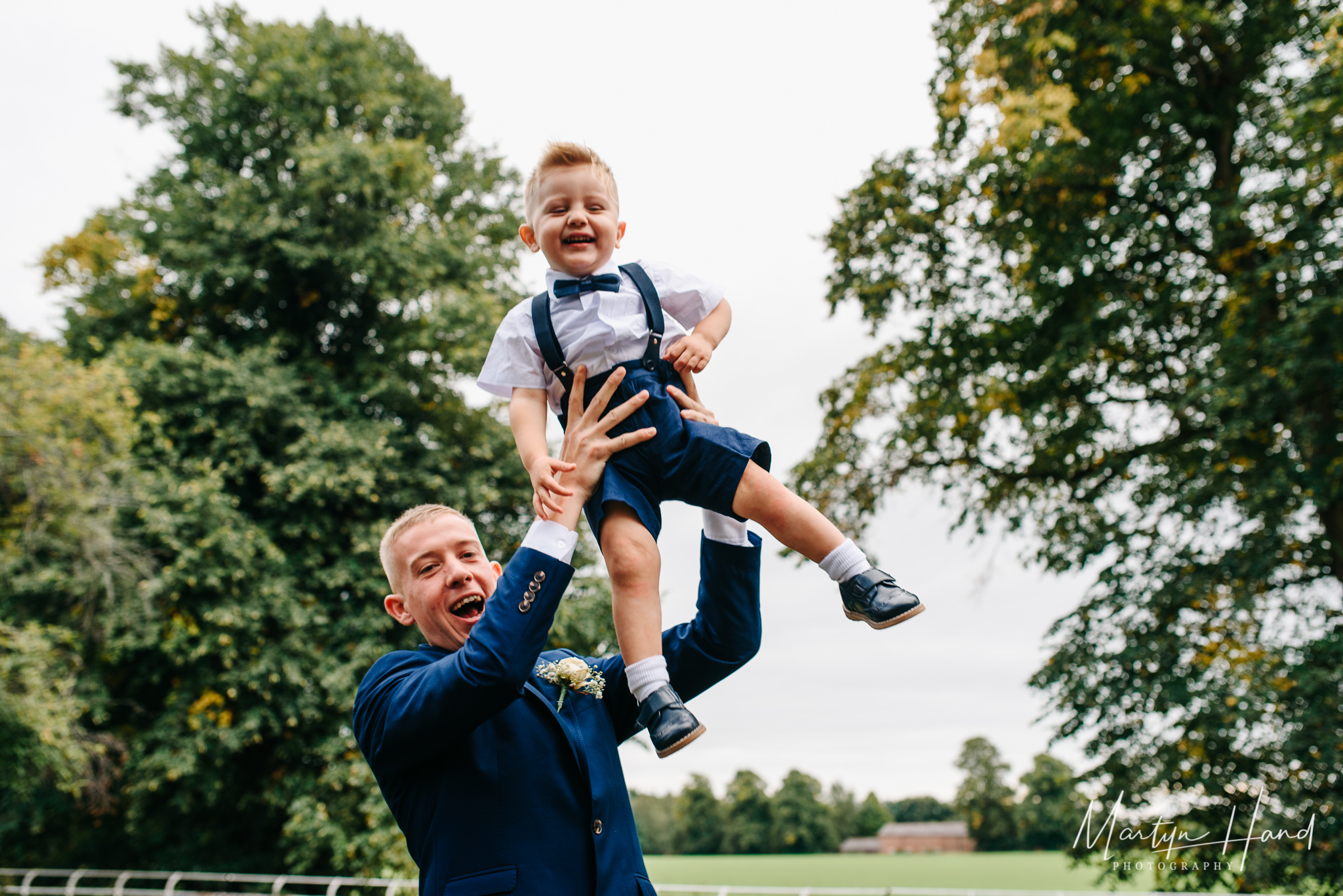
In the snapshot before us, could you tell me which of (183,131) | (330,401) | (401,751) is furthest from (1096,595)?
(183,131)

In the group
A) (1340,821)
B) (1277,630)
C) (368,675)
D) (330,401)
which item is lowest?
(1340,821)

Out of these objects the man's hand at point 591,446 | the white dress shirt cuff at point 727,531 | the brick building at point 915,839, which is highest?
the man's hand at point 591,446

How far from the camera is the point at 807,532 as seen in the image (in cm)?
188

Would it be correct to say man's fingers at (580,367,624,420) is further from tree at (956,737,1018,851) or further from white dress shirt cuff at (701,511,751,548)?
tree at (956,737,1018,851)

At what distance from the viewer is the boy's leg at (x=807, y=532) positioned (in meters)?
1.86

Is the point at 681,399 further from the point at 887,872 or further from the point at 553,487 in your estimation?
the point at 887,872

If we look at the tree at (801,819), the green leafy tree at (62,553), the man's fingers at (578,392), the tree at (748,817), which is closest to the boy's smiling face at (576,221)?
the man's fingers at (578,392)

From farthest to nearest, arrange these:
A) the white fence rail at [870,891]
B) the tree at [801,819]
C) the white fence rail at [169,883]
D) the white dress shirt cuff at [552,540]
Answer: the tree at [801,819]
the white fence rail at [169,883]
the white fence rail at [870,891]
the white dress shirt cuff at [552,540]

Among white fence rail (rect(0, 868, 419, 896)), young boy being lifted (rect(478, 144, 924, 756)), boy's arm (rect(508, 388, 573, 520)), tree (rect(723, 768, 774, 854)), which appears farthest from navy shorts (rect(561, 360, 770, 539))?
tree (rect(723, 768, 774, 854))

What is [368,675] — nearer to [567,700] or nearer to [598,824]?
[567,700]

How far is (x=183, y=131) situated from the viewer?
579 inches

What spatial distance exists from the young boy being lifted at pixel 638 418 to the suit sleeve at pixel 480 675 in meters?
0.16

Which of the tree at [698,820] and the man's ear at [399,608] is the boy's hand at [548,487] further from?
the tree at [698,820]

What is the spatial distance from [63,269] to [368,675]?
52.2 ft
